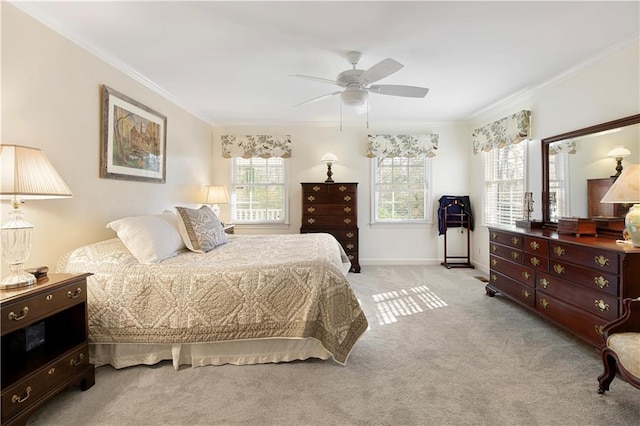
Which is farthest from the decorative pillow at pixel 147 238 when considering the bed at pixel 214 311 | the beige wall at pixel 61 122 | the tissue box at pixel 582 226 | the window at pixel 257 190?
the tissue box at pixel 582 226

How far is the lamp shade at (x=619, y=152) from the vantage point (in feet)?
8.71

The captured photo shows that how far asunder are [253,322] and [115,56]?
2784mm

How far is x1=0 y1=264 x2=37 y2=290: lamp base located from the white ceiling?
181 centimetres

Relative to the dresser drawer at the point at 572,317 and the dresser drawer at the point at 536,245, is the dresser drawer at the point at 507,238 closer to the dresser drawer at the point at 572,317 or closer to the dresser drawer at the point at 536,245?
the dresser drawer at the point at 536,245

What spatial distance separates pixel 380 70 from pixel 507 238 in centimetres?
233

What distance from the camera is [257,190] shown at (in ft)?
18.2

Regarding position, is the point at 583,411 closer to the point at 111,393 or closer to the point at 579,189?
the point at 579,189

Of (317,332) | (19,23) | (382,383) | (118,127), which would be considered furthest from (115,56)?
(382,383)

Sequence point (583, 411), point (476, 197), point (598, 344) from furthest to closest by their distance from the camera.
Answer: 1. point (476, 197)
2. point (598, 344)
3. point (583, 411)

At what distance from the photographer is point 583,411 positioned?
173cm

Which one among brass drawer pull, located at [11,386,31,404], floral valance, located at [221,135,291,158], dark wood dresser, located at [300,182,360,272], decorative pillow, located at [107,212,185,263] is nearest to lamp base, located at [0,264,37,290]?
brass drawer pull, located at [11,386,31,404]

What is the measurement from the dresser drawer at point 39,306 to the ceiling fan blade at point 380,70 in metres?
2.62

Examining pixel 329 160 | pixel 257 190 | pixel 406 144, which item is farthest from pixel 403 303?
pixel 257 190

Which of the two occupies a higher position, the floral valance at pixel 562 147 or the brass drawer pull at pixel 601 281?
the floral valance at pixel 562 147
